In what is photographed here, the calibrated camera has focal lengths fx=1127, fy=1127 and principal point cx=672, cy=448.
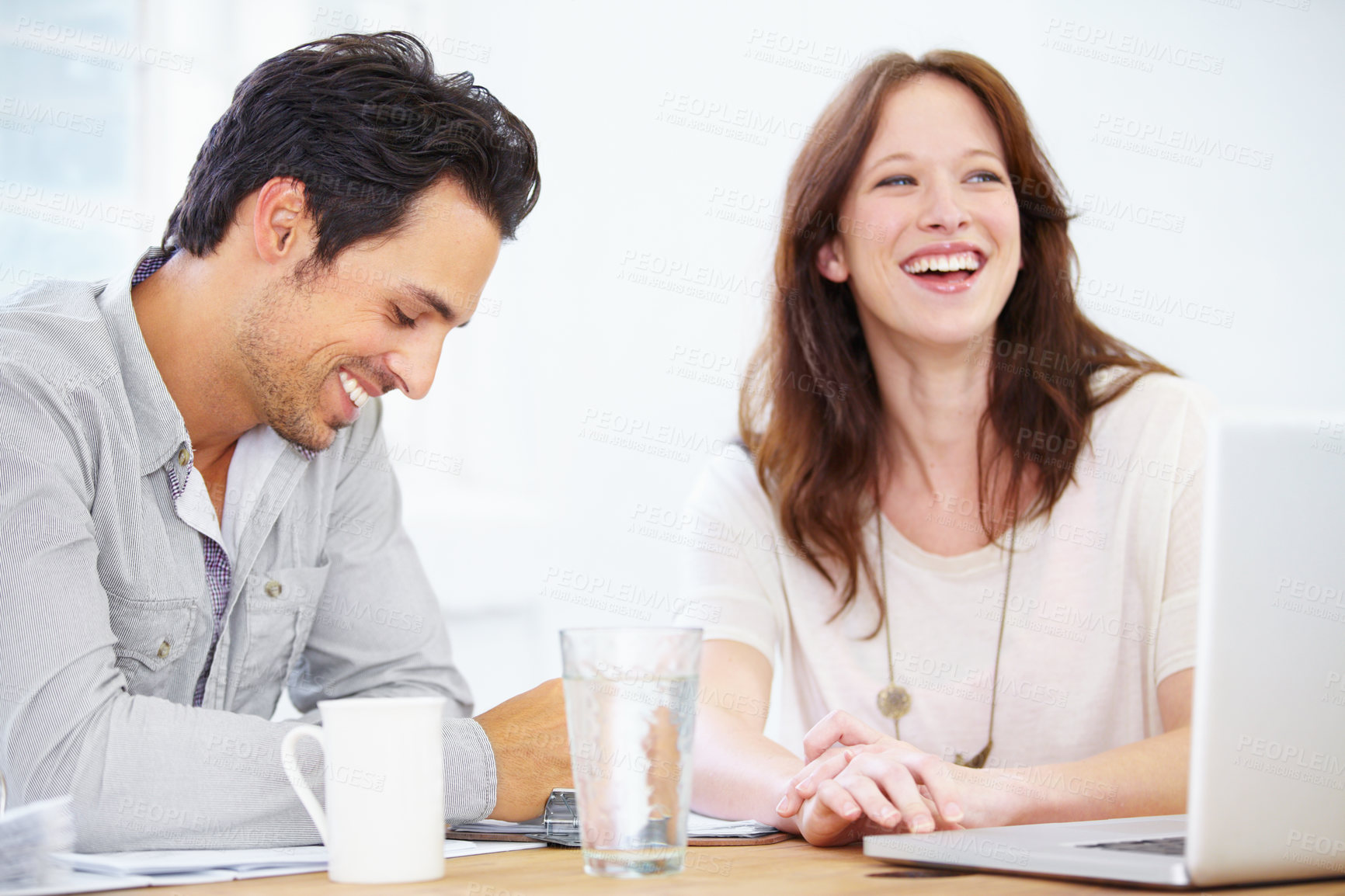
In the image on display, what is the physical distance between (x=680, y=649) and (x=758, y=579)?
2.80 ft

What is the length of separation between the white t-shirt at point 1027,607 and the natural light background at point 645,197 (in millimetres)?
1475

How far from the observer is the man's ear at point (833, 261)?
5.62 feet

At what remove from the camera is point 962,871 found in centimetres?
76

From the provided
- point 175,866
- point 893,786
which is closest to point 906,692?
point 893,786

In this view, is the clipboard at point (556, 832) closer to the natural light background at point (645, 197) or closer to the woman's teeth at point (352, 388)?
the woman's teeth at point (352, 388)

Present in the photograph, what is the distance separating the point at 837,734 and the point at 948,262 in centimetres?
78

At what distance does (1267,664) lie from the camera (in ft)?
2.07

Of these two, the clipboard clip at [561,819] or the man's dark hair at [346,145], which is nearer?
the clipboard clip at [561,819]

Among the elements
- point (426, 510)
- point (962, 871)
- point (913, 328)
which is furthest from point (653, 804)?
point (426, 510)

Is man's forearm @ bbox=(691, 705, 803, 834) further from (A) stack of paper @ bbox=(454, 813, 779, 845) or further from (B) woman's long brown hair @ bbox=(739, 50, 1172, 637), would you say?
(B) woman's long brown hair @ bbox=(739, 50, 1172, 637)

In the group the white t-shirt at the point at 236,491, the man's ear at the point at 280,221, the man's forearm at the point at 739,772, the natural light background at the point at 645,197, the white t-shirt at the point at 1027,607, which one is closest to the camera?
the man's forearm at the point at 739,772

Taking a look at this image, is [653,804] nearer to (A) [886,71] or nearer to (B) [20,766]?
(B) [20,766]

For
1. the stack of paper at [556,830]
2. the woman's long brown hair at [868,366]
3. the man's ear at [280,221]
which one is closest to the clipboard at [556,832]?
the stack of paper at [556,830]

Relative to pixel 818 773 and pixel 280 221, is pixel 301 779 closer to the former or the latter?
pixel 818 773
